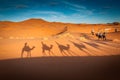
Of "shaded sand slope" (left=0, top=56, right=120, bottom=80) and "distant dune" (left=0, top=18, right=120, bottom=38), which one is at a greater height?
"distant dune" (left=0, top=18, right=120, bottom=38)

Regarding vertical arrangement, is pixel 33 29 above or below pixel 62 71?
above

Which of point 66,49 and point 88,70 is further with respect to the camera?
point 66,49

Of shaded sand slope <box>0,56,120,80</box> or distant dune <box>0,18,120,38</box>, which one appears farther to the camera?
distant dune <box>0,18,120,38</box>

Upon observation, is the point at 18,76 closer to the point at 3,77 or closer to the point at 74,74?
the point at 3,77

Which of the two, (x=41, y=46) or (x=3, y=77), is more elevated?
(x=41, y=46)

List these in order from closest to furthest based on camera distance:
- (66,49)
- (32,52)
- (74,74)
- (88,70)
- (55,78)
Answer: (55,78) → (74,74) → (88,70) → (32,52) → (66,49)

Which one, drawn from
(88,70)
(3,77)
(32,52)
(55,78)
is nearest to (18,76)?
(3,77)

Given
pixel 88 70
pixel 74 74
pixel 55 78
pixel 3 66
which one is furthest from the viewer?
pixel 3 66

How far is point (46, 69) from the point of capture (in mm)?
7305

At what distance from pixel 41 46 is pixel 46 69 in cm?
567

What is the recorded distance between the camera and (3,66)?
776 centimetres

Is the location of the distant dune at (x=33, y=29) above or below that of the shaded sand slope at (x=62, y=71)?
above

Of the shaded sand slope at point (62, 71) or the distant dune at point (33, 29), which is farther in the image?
the distant dune at point (33, 29)

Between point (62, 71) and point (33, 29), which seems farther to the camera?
point (33, 29)
